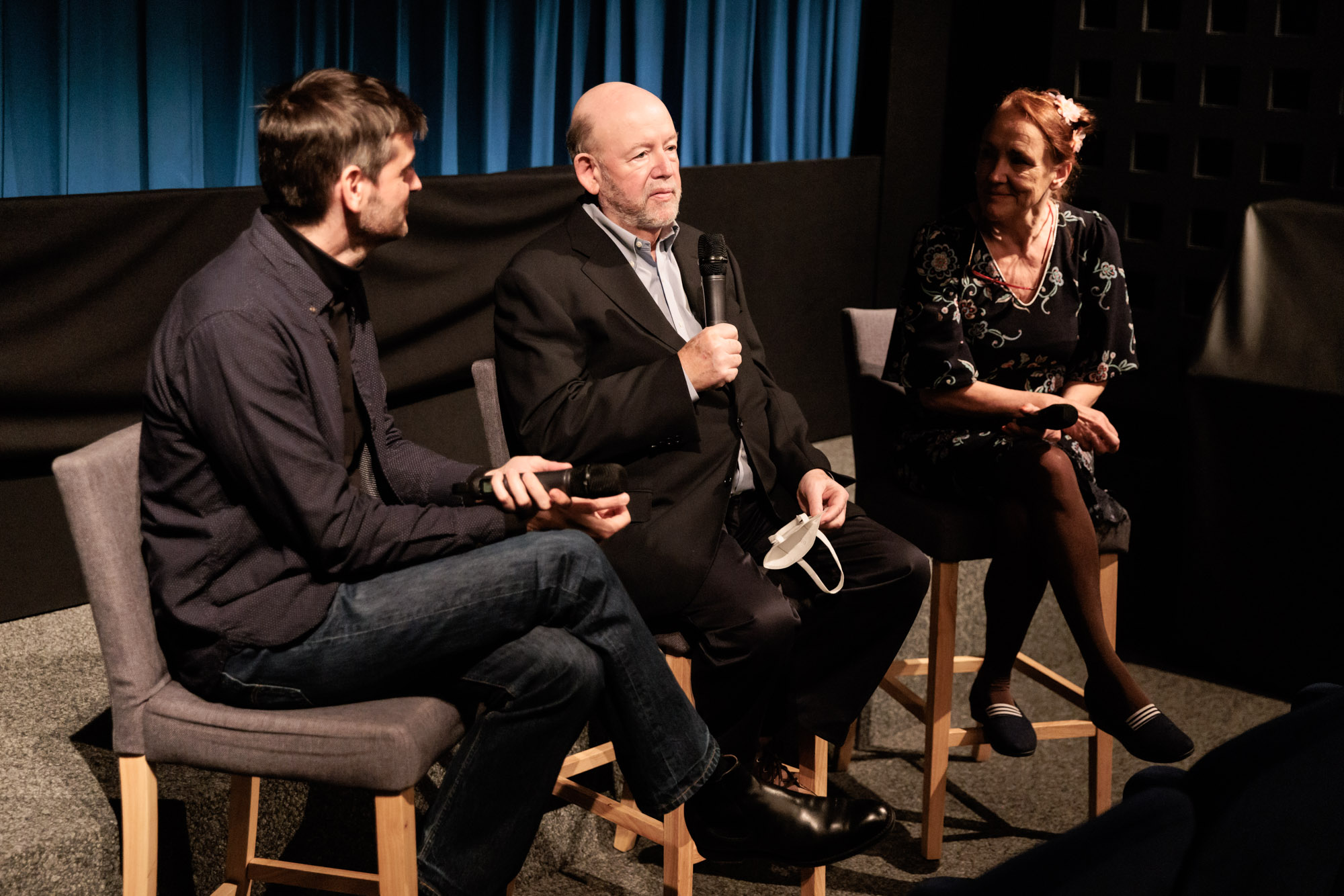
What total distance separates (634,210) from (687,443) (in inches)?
16.9

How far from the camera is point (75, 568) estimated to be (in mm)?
2494

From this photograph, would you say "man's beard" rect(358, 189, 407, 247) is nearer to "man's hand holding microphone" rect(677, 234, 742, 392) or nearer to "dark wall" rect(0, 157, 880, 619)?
"man's hand holding microphone" rect(677, 234, 742, 392)

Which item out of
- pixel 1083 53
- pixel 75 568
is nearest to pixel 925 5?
pixel 1083 53

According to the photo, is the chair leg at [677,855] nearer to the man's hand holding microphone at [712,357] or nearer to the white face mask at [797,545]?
the white face mask at [797,545]

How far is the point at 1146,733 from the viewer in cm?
218

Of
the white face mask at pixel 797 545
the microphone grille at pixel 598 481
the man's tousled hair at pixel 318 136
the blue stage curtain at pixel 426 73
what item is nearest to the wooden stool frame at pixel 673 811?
the white face mask at pixel 797 545

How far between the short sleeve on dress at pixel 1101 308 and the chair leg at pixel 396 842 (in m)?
1.55

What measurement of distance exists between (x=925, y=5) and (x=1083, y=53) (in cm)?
74

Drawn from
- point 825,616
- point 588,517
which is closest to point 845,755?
point 825,616

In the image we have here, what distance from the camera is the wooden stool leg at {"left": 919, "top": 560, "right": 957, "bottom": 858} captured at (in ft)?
7.74

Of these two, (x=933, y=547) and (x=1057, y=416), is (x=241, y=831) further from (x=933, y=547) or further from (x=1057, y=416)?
(x=1057, y=416)

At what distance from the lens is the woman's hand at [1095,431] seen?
234 centimetres

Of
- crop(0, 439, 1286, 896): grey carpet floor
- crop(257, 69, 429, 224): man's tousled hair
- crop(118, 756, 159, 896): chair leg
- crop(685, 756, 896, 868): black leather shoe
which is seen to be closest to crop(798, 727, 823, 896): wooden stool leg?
crop(0, 439, 1286, 896): grey carpet floor

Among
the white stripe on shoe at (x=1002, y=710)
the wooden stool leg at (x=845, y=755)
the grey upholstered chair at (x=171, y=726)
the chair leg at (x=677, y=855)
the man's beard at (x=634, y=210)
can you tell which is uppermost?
the man's beard at (x=634, y=210)
